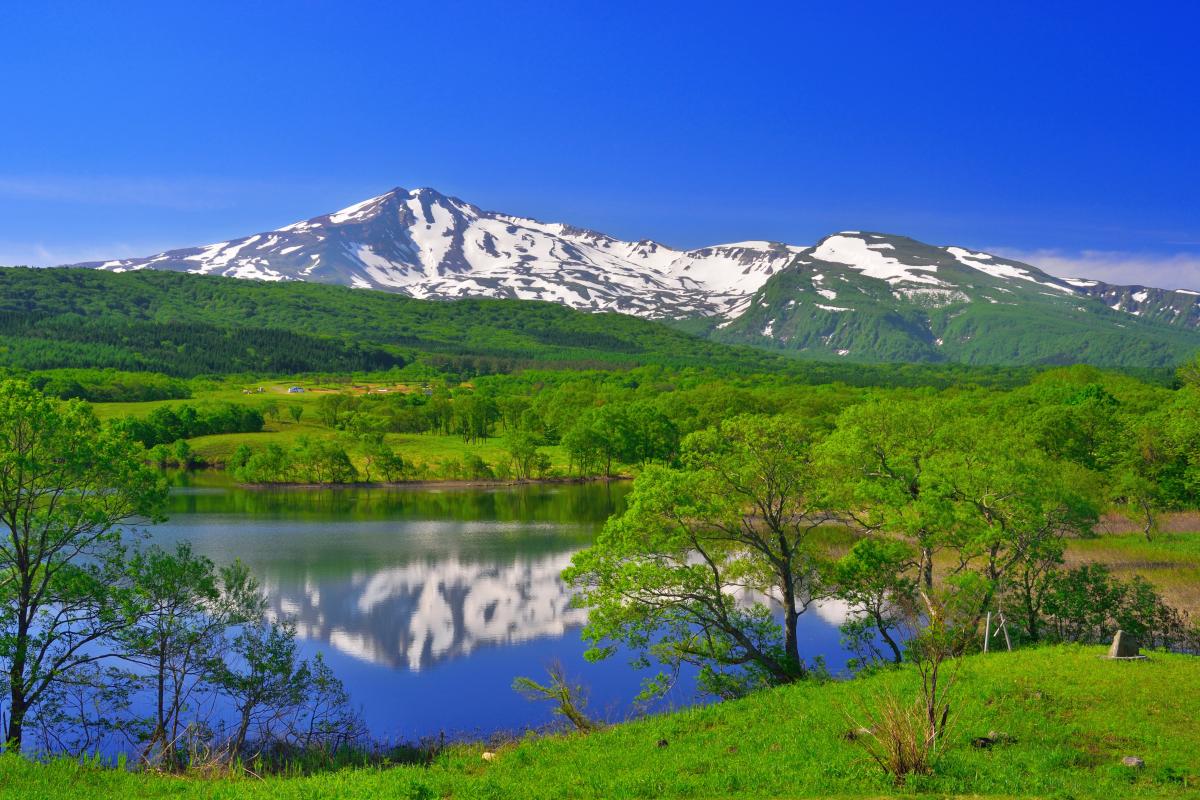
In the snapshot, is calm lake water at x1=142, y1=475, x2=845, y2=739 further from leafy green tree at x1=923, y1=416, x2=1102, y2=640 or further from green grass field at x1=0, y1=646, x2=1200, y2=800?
green grass field at x1=0, y1=646, x2=1200, y2=800

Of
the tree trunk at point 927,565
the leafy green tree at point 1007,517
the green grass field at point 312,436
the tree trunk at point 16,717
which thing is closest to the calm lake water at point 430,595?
the tree trunk at point 927,565

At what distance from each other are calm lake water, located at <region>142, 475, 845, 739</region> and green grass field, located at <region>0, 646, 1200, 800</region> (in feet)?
26.2

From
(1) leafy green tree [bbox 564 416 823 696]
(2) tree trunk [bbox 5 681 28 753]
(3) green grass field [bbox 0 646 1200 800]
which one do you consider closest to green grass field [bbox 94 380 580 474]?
(1) leafy green tree [bbox 564 416 823 696]

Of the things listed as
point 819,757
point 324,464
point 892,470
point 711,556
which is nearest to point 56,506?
point 711,556

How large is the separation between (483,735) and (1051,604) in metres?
19.8

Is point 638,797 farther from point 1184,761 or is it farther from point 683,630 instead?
point 683,630

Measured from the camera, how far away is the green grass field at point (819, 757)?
50.9 ft

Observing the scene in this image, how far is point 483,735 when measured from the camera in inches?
1078

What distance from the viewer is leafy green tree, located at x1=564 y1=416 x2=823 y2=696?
2677cm

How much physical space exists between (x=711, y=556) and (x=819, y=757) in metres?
11.6

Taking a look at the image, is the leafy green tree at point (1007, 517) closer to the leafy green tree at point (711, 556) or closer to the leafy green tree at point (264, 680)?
the leafy green tree at point (711, 556)

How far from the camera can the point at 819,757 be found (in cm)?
1733

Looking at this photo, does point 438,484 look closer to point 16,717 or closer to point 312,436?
point 312,436

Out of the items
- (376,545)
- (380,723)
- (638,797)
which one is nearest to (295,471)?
(376,545)
